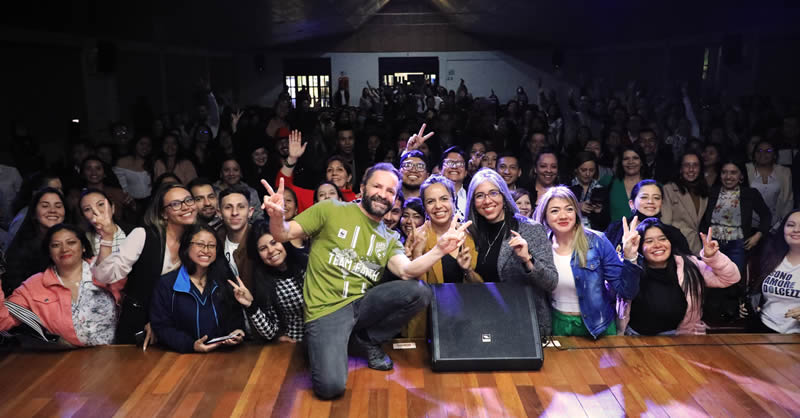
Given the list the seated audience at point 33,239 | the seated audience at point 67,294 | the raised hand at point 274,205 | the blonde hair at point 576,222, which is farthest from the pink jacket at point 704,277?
the seated audience at point 33,239

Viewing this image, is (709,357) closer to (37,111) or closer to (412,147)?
(412,147)

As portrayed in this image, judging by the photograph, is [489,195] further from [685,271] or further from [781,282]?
[781,282]

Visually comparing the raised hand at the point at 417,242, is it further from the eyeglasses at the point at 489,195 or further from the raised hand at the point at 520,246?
the raised hand at the point at 520,246

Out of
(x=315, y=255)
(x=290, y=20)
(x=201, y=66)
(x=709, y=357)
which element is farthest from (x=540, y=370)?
(x=201, y=66)

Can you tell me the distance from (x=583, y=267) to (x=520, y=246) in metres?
0.42

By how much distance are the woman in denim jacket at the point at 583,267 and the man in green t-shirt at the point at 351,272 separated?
2.12ft

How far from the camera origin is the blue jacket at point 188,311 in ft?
10.1

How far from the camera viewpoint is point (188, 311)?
3.11 meters

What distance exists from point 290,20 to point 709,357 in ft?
30.8

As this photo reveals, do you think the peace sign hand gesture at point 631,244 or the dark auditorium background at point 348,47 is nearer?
the peace sign hand gesture at point 631,244

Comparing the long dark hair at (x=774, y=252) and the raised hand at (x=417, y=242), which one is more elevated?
the raised hand at (x=417, y=242)

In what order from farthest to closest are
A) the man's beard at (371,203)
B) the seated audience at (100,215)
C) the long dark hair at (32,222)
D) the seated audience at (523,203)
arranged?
the seated audience at (523,203), the long dark hair at (32,222), the seated audience at (100,215), the man's beard at (371,203)

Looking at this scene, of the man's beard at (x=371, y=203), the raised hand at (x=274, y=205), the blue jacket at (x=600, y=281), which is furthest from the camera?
the blue jacket at (x=600, y=281)

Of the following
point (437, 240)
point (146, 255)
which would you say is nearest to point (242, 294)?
point (146, 255)
